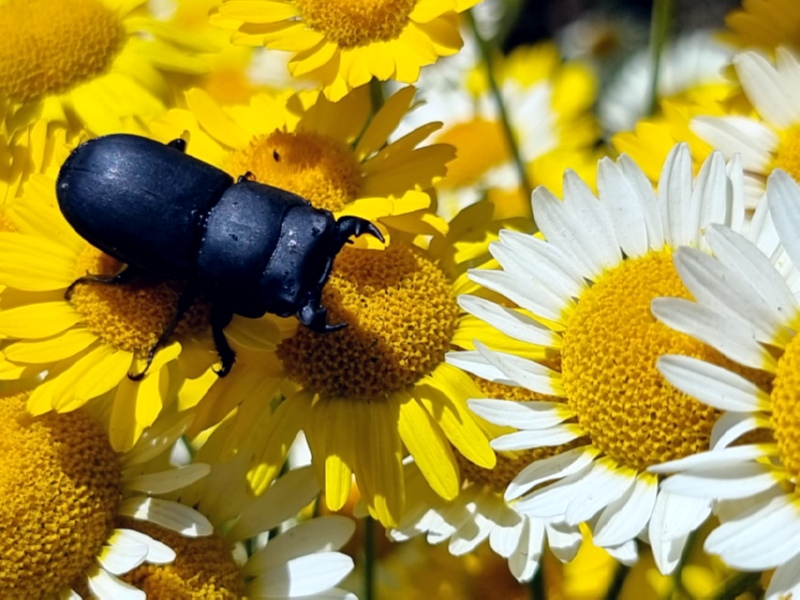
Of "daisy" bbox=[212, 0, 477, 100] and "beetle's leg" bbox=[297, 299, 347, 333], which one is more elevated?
"daisy" bbox=[212, 0, 477, 100]

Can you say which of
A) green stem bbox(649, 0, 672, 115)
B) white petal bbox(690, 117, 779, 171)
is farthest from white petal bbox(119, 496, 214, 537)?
green stem bbox(649, 0, 672, 115)

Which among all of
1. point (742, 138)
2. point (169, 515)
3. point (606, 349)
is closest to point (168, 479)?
point (169, 515)

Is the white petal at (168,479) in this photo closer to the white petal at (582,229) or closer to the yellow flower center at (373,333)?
the yellow flower center at (373,333)

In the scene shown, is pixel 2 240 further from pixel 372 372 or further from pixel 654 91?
pixel 654 91

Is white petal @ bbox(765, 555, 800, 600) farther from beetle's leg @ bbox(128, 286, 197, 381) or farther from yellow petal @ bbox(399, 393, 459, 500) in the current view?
beetle's leg @ bbox(128, 286, 197, 381)

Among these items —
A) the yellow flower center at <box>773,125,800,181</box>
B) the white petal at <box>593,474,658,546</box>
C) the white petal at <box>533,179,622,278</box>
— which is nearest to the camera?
the white petal at <box>593,474,658,546</box>

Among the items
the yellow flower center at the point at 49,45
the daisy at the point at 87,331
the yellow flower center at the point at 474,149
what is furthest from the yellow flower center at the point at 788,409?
the yellow flower center at the point at 474,149

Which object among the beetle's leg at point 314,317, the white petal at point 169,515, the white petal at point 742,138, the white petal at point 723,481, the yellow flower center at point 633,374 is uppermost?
the white petal at point 742,138
